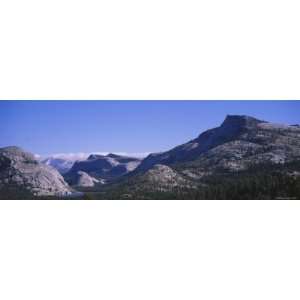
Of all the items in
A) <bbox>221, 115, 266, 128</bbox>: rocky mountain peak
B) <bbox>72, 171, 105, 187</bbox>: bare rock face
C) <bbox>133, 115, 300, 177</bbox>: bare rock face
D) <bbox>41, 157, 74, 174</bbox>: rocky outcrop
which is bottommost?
<bbox>72, 171, 105, 187</bbox>: bare rock face

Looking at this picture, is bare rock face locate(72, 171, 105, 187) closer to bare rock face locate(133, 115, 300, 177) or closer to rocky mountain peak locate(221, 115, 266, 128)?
bare rock face locate(133, 115, 300, 177)

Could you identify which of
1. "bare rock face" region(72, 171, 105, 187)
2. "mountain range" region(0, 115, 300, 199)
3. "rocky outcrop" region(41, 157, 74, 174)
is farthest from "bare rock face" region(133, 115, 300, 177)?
"rocky outcrop" region(41, 157, 74, 174)

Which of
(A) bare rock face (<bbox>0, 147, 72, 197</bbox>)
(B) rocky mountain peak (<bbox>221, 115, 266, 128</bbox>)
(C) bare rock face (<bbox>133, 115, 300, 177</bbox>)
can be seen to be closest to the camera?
(B) rocky mountain peak (<bbox>221, 115, 266, 128</bbox>)

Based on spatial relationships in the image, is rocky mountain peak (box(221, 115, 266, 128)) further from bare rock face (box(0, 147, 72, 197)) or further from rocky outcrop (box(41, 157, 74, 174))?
bare rock face (box(0, 147, 72, 197))

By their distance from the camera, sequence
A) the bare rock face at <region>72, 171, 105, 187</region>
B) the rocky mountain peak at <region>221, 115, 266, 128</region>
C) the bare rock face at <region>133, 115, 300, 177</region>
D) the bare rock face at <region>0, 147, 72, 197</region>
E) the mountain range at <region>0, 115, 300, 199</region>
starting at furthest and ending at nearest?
the bare rock face at <region>72, 171, 105, 187</region>
the bare rock face at <region>133, 115, 300, 177</region>
the bare rock face at <region>0, 147, 72, 197</region>
the rocky mountain peak at <region>221, 115, 266, 128</region>
the mountain range at <region>0, 115, 300, 199</region>

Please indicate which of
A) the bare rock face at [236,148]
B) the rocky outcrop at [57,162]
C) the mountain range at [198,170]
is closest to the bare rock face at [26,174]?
the mountain range at [198,170]

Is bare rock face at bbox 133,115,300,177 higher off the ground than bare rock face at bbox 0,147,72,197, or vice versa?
bare rock face at bbox 133,115,300,177

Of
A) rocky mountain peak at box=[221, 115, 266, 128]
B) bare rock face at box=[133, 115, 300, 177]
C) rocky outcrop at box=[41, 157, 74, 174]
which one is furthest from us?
bare rock face at box=[133, 115, 300, 177]

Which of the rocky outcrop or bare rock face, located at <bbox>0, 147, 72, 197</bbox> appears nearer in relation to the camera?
bare rock face, located at <bbox>0, 147, 72, 197</bbox>

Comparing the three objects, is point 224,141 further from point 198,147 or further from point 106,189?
point 106,189

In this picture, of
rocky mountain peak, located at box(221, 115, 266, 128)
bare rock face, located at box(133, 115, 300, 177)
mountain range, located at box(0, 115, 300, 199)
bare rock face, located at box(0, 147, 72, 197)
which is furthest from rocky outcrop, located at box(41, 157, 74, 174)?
rocky mountain peak, located at box(221, 115, 266, 128)

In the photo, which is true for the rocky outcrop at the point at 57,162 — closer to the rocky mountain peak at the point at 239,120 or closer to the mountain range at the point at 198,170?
the mountain range at the point at 198,170
